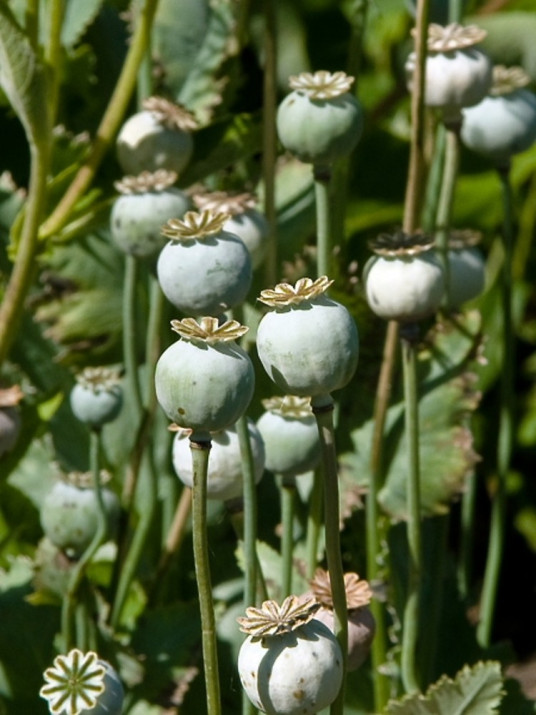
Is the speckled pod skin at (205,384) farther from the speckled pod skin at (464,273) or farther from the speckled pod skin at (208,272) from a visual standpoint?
the speckled pod skin at (464,273)

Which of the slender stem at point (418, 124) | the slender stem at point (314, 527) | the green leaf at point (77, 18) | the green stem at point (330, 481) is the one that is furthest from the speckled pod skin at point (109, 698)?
the green leaf at point (77, 18)

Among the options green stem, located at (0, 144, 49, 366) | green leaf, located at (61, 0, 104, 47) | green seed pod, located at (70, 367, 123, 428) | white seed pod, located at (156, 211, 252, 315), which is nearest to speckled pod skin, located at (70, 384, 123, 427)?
green seed pod, located at (70, 367, 123, 428)

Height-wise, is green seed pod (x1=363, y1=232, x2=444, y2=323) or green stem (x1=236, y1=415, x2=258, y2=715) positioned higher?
green seed pod (x1=363, y1=232, x2=444, y2=323)

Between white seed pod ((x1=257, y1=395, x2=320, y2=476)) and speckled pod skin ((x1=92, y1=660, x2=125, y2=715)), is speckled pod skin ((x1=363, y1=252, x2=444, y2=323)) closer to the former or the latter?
white seed pod ((x1=257, y1=395, x2=320, y2=476))

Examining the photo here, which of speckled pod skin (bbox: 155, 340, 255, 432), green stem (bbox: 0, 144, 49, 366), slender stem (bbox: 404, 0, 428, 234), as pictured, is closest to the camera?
speckled pod skin (bbox: 155, 340, 255, 432)

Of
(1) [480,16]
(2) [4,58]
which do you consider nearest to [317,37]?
(1) [480,16]

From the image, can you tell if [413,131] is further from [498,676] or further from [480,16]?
[480,16]

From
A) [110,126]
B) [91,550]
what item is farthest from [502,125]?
[91,550]
